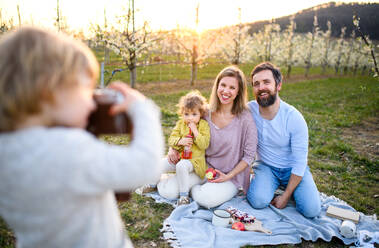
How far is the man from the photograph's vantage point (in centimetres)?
344

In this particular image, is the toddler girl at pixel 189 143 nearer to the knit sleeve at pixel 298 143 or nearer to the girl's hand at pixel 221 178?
the girl's hand at pixel 221 178

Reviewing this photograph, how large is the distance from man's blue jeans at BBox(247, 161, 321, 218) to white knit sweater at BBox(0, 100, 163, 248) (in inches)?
109

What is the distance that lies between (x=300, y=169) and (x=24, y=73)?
3266 millimetres

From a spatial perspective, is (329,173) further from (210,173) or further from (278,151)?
(210,173)

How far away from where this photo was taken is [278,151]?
3.68m

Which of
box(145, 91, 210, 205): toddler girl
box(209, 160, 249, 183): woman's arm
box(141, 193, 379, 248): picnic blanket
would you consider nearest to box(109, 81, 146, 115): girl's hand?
box(141, 193, 379, 248): picnic blanket

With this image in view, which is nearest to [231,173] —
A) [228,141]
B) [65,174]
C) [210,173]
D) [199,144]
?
[210,173]

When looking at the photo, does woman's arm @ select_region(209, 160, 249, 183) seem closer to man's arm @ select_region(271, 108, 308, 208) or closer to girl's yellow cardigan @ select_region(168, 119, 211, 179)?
girl's yellow cardigan @ select_region(168, 119, 211, 179)

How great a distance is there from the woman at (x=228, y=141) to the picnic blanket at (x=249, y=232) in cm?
18

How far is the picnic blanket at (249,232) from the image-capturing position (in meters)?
2.91

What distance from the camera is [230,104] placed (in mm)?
3701

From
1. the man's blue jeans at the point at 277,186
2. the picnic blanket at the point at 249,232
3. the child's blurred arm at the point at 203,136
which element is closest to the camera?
the picnic blanket at the point at 249,232

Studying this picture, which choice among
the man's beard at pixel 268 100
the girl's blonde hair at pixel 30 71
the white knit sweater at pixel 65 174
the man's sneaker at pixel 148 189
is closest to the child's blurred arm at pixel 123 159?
the white knit sweater at pixel 65 174

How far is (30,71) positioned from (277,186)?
3494 mm
